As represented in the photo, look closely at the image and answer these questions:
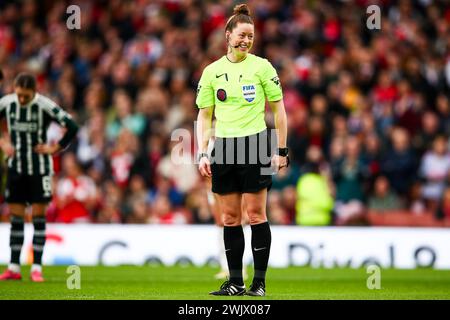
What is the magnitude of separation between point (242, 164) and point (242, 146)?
17cm

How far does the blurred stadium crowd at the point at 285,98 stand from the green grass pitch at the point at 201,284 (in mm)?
3272

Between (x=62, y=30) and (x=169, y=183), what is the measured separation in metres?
5.31

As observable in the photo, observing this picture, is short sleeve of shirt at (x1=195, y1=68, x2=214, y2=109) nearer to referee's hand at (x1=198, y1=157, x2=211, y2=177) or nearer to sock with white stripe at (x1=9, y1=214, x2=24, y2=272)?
referee's hand at (x1=198, y1=157, x2=211, y2=177)

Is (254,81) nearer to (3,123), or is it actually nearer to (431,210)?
(3,123)

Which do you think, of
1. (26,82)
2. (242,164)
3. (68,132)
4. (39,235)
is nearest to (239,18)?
(242,164)

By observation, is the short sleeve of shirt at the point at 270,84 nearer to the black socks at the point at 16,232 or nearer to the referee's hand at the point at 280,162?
the referee's hand at the point at 280,162

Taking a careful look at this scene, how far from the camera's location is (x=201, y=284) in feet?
38.2

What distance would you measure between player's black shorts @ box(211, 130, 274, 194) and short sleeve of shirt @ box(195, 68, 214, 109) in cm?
39

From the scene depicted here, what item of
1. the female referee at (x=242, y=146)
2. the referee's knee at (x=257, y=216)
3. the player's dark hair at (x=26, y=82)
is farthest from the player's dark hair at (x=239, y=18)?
the player's dark hair at (x=26, y=82)

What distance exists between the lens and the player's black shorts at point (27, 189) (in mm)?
12383

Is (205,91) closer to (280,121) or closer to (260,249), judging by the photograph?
(280,121)

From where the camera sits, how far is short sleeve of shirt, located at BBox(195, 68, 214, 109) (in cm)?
957

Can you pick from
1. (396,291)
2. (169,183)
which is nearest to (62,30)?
(169,183)

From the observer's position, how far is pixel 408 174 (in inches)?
729
